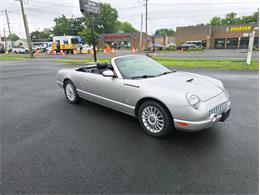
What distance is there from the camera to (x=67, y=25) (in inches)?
3014

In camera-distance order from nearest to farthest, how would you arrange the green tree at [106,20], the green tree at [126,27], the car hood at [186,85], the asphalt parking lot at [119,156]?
the asphalt parking lot at [119,156] → the car hood at [186,85] → the green tree at [106,20] → the green tree at [126,27]

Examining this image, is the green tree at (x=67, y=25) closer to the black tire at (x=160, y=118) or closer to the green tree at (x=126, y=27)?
the green tree at (x=126, y=27)

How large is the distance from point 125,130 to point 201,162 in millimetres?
1494

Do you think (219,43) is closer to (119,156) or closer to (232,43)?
(232,43)

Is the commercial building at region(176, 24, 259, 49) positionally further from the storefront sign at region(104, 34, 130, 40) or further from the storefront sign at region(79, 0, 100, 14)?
the storefront sign at region(79, 0, 100, 14)

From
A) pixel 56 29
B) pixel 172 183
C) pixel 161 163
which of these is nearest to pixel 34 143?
pixel 161 163

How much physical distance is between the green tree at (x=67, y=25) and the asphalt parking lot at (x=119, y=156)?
81.0m

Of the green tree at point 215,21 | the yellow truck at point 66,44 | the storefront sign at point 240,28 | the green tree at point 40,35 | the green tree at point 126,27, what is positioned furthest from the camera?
the green tree at point 126,27

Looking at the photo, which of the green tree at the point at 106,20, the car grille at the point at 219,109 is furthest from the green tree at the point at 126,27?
the car grille at the point at 219,109

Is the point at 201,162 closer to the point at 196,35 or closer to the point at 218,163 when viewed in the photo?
the point at 218,163

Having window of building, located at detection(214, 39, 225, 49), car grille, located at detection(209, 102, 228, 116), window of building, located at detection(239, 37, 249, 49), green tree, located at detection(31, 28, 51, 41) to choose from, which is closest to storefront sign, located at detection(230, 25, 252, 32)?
window of building, located at detection(239, 37, 249, 49)

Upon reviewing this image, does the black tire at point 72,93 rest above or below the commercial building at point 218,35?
below

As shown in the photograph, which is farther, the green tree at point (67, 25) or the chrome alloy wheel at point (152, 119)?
the green tree at point (67, 25)

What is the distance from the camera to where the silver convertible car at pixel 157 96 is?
2.71 metres
